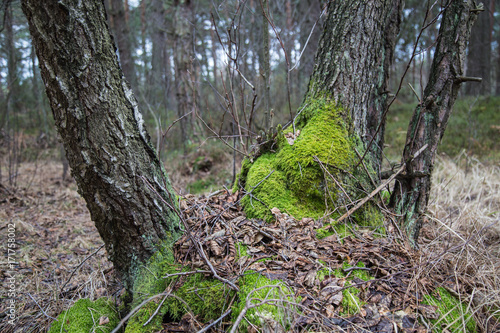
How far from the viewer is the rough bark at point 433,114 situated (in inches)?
88.0

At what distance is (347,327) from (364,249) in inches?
24.9

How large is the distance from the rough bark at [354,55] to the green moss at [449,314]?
1.19 metres

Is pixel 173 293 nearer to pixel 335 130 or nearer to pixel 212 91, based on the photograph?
pixel 335 130

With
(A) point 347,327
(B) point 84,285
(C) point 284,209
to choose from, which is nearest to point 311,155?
(C) point 284,209

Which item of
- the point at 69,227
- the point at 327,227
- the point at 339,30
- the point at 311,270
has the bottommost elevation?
the point at 69,227

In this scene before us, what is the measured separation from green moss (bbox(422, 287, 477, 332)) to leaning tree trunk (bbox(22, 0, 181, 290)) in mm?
1661

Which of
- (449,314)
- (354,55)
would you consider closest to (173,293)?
(449,314)

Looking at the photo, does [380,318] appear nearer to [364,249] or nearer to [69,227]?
[364,249]

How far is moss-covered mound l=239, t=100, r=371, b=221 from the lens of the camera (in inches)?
88.7

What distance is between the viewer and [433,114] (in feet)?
7.68

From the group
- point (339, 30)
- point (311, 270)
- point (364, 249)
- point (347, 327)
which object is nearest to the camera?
point (347, 327)

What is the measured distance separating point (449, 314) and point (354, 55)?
2068 mm

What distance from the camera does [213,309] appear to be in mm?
1636

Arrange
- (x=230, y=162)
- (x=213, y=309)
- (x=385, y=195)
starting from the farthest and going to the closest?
(x=230, y=162)
(x=385, y=195)
(x=213, y=309)
